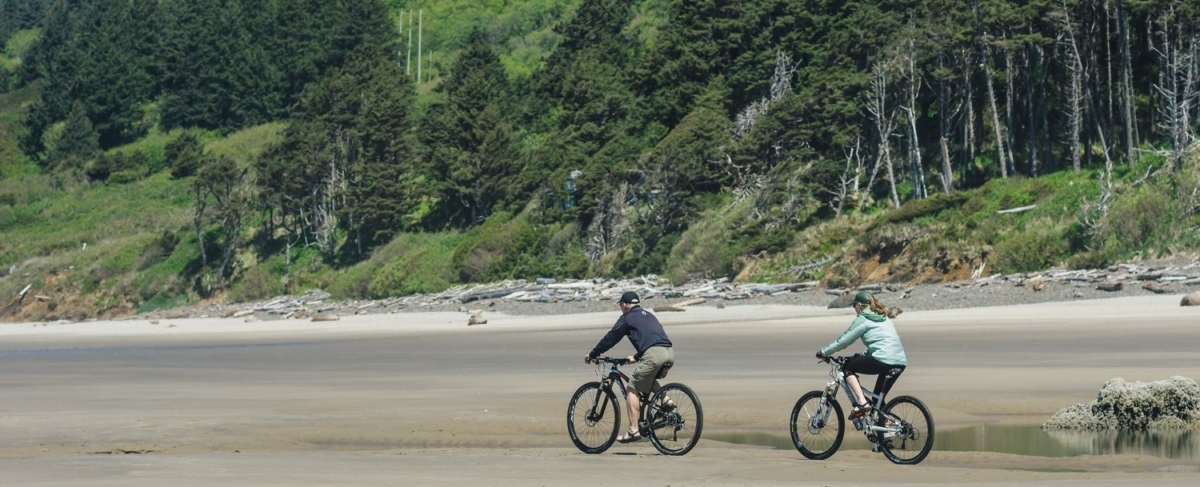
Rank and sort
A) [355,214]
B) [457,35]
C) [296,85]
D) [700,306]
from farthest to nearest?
[457,35] → [296,85] → [355,214] → [700,306]

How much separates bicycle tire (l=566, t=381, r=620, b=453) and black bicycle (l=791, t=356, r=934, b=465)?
59.4 inches

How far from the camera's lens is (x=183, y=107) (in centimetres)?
8788

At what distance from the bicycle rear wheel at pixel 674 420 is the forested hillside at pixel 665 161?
25101mm

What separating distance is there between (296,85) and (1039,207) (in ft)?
185

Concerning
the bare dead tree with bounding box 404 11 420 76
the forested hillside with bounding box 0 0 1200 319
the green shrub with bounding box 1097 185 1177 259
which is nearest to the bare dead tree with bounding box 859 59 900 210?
the forested hillside with bounding box 0 0 1200 319

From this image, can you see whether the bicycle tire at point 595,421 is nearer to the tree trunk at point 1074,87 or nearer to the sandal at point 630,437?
the sandal at point 630,437

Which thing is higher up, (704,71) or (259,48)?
(259,48)

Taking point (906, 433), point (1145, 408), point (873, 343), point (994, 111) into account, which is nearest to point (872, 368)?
point (873, 343)

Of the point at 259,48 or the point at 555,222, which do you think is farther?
the point at 259,48

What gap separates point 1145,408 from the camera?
12.0 metres

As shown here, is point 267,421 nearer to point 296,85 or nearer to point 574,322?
point 574,322

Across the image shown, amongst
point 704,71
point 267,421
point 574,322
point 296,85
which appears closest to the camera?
point 267,421

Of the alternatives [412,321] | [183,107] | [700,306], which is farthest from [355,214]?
[183,107]

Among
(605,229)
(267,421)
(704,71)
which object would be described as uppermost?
(704,71)
